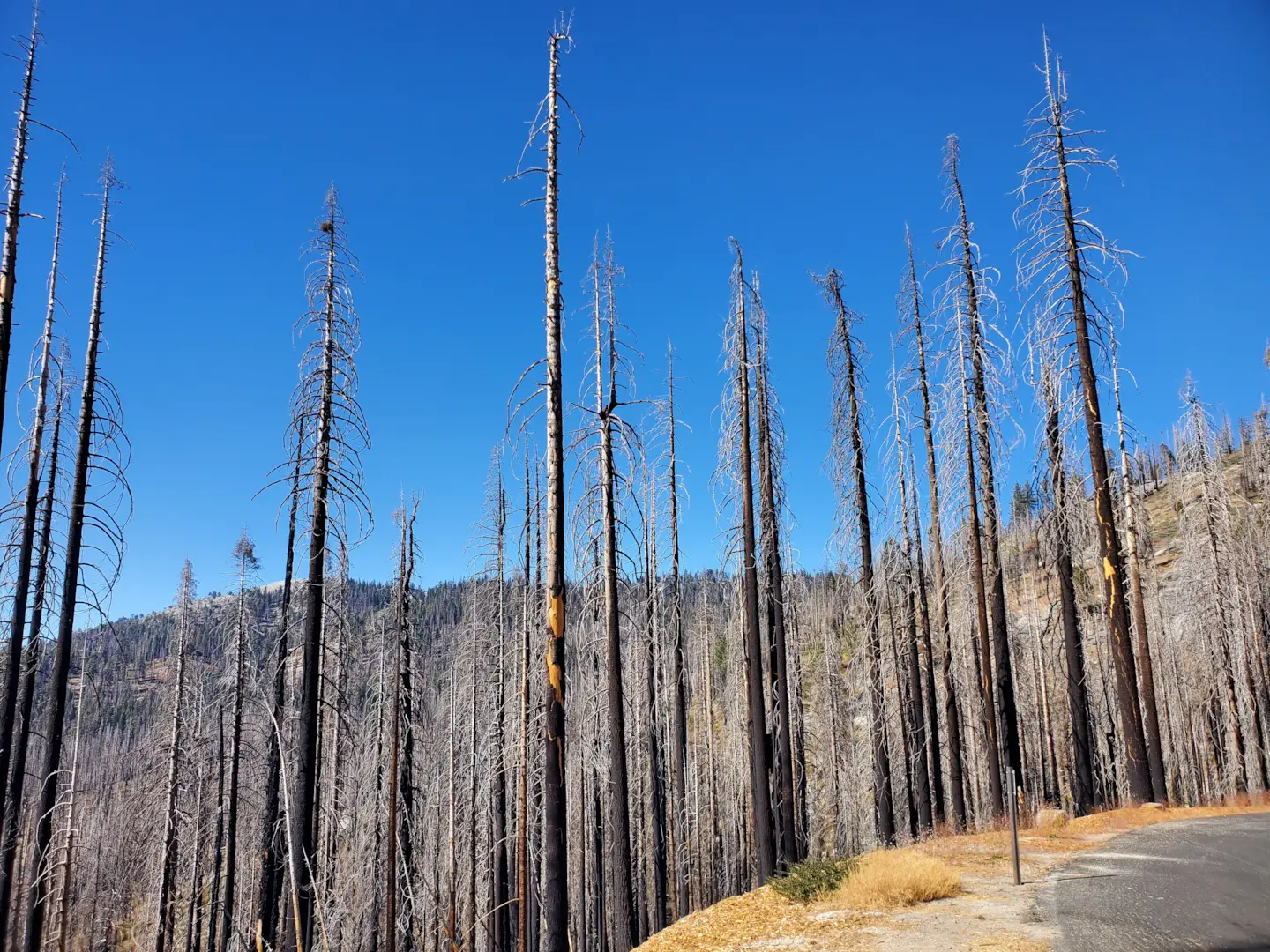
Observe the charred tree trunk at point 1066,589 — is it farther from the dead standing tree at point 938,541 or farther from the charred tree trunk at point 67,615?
the charred tree trunk at point 67,615

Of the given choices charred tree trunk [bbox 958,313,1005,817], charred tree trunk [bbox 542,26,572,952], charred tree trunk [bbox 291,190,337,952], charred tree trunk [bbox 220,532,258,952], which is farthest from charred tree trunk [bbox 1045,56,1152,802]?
charred tree trunk [bbox 220,532,258,952]

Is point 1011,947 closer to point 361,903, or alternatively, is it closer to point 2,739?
point 2,739

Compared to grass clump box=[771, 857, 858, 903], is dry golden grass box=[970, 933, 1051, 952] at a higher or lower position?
higher

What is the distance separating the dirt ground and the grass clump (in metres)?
0.16

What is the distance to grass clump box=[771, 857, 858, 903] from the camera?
1000cm

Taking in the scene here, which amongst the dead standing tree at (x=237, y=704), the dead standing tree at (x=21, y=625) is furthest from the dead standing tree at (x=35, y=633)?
the dead standing tree at (x=237, y=704)

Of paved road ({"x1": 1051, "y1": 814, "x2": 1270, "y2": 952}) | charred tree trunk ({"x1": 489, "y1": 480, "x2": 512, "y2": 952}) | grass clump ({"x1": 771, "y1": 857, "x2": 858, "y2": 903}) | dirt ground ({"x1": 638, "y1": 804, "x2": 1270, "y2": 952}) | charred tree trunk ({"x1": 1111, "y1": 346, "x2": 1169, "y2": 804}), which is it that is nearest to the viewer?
paved road ({"x1": 1051, "y1": 814, "x2": 1270, "y2": 952})

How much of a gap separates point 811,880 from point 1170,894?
4.35 meters

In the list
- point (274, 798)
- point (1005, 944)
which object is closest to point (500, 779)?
point (274, 798)

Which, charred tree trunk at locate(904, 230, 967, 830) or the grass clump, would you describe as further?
charred tree trunk at locate(904, 230, 967, 830)

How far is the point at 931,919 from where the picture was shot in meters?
8.01

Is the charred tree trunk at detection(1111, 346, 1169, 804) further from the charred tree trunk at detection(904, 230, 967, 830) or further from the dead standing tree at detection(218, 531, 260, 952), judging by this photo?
the dead standing tree at detection(218, 531, 260, 952)

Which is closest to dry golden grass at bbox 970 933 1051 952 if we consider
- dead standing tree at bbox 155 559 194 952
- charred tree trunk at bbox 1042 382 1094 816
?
charred tree trunk at bbox 1042 382 1094 816

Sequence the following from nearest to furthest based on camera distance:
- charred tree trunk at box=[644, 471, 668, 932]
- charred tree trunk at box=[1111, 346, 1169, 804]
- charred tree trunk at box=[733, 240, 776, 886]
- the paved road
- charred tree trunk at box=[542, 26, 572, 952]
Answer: the paved road < charred tree trunk at box=[542, 26, 572, 952] < charred tree trunk at box=[733, 240, 776, 886] < charred tree trunk at box=[1111, 346, 1169, 804] < charred tree trunk at box=[644, 471, 668, 932]
